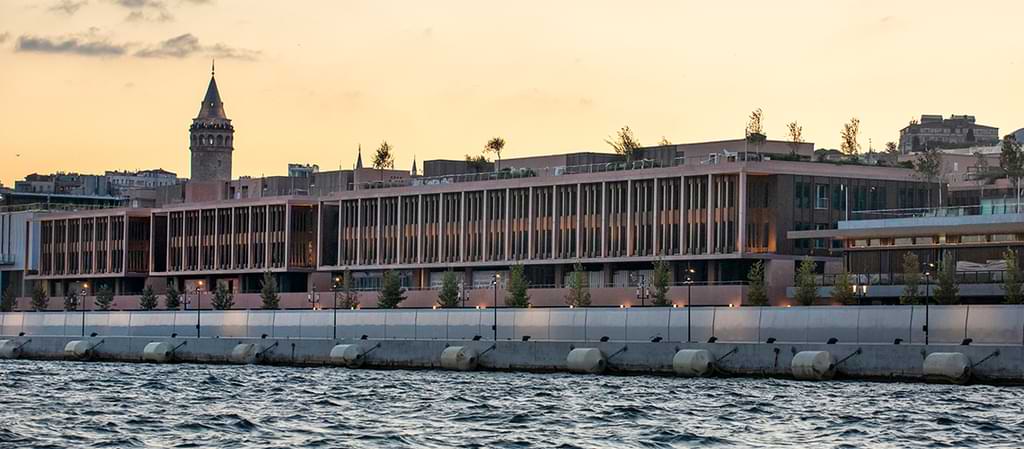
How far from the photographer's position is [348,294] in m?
172

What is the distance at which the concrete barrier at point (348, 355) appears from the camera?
109556mm

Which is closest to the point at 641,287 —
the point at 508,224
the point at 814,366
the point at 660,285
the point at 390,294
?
the point at 660,285

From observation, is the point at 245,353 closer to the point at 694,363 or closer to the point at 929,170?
the point at 694,363

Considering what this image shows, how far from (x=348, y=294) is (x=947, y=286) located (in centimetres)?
6218

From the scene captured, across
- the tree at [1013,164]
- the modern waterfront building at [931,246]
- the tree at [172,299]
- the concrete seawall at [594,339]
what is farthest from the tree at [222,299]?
the tree at [1013,164]

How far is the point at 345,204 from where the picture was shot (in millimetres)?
193500

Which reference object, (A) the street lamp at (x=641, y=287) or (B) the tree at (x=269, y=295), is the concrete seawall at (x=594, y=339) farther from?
(B) the tree at (x=269, y=295)

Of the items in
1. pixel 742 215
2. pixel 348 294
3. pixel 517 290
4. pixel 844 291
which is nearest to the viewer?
pixel 844 291

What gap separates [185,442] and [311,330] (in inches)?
2665

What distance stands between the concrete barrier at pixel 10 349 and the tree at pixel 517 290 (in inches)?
1521

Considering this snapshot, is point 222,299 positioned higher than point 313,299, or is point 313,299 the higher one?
point 313,299

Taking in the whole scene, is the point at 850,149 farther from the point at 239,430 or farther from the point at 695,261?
the point at 239,430

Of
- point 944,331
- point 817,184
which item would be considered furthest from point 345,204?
point 944,331

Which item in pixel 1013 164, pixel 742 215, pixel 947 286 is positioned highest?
pixel 1013 164
